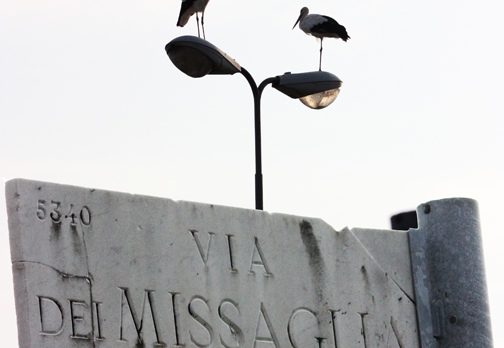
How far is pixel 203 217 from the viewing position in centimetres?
936

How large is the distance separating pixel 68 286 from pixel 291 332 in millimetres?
1635

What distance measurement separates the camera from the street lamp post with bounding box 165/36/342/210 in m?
12.2

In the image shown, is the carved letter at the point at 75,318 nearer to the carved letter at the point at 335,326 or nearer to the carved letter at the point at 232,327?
the carved letter at the point at 232,327

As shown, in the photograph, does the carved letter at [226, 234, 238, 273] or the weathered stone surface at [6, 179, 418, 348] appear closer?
the weathered stone surface at [6, 179, 418, 348]

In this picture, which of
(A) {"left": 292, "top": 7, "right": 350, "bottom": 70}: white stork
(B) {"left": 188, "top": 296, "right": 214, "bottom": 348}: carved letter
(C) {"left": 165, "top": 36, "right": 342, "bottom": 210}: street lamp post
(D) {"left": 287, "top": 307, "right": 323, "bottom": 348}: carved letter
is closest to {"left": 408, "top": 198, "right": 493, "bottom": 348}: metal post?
(D) {"left": 287, "top": 307, "right": 323, "bottom": 348}: carved letter

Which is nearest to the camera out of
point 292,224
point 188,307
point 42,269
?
point 42,269

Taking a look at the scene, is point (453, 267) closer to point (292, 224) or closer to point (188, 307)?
point (292, 224)

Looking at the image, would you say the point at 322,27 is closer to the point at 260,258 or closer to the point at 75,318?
the point at 260,258

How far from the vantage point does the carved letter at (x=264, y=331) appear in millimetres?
9406

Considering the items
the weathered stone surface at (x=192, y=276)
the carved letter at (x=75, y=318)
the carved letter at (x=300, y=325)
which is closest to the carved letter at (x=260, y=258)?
the weathered stone surface at (x=192, y=276)

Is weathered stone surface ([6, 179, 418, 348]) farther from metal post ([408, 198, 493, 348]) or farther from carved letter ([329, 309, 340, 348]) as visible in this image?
metal post ([408, 198, 493, 348])

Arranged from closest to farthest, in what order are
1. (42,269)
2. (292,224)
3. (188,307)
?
(42,269) → (188,307) → (292,224)

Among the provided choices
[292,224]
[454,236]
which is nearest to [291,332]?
[292,224]

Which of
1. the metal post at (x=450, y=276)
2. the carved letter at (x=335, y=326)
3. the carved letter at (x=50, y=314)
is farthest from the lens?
the metal post at (x=450, y=276)
